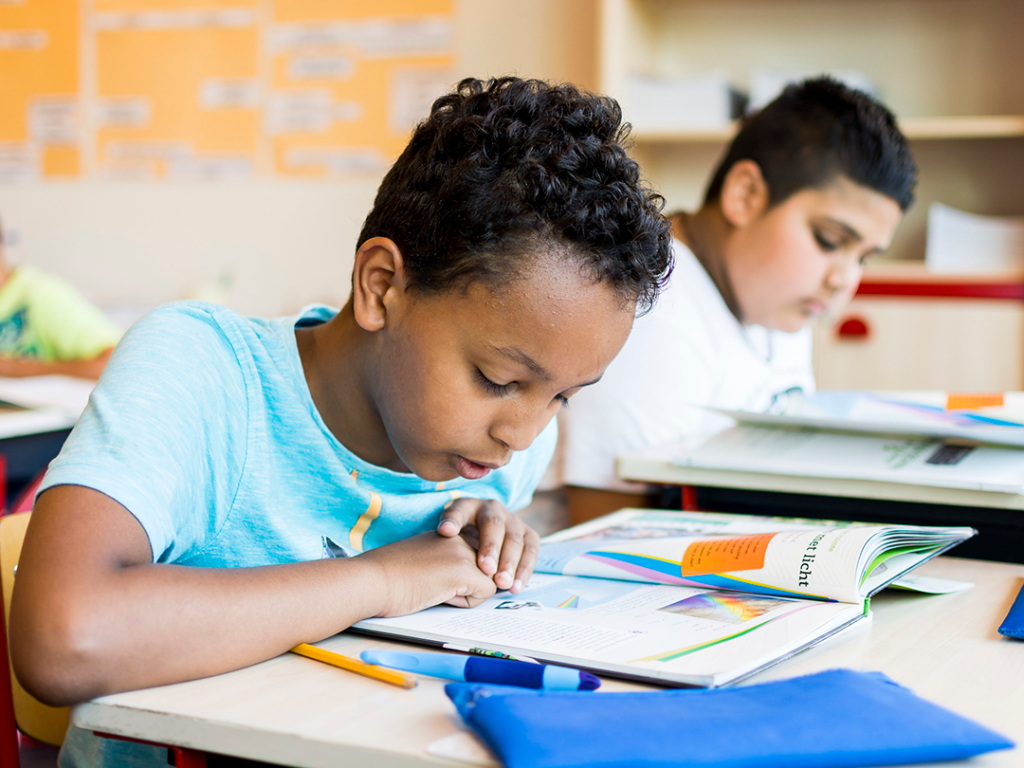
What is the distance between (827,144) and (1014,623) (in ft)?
3.46

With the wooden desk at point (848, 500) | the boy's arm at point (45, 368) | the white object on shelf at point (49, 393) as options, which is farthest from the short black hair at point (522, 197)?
the boy's arm at point (45, 368)

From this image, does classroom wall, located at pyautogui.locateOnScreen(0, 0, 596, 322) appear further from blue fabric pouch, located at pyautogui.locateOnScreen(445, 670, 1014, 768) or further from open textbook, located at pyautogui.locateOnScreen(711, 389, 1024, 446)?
blue fabric pouch, located at pyautogui.locateOnScreen(445, 670, 1014, 768)

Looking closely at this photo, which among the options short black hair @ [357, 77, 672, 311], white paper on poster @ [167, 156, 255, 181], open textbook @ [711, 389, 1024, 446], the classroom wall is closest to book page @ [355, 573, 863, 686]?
short black hair @ [357, 77, 672, 311]

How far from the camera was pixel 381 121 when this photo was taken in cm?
292

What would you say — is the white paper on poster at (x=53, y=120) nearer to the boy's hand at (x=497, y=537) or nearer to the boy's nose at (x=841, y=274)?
the boy's nose at (x=841, y=274)

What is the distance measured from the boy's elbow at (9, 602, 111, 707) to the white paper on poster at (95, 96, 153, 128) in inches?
110

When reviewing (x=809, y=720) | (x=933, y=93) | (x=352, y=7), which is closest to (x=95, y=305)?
(x=352, y=7)

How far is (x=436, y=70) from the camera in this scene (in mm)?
2869

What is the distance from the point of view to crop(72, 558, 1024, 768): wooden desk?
20.6 inches

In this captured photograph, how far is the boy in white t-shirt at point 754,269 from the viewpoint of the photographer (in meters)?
1.45

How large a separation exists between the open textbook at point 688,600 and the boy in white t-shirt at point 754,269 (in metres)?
0.50

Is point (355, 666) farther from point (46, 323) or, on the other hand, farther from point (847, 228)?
point (46, 323)

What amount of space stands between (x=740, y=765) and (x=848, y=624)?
11.2 inches

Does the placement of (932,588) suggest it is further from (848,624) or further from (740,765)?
(740,765)
